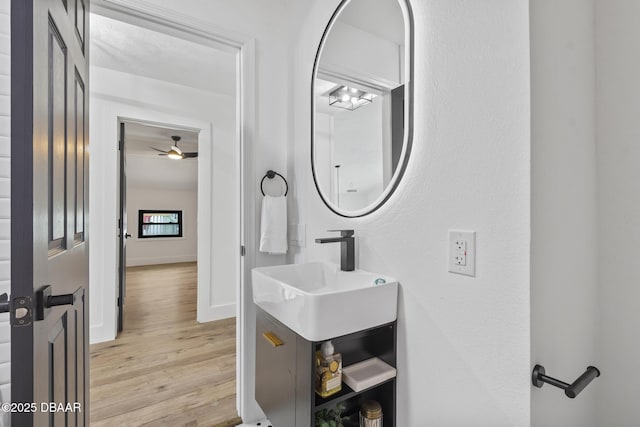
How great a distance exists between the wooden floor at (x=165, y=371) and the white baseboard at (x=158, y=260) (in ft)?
11.7

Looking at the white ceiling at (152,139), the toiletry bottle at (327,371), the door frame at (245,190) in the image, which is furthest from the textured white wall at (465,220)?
the white ceiling at (152,139)

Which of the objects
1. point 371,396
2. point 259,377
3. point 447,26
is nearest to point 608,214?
point 447,26

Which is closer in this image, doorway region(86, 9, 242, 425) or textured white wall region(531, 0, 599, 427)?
textured white wall region(531, 0, 599, 427)

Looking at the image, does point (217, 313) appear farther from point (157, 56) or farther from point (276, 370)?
point (157, 56)

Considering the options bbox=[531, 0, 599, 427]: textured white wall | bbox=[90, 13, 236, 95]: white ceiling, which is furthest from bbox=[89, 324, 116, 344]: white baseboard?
bbox=[531, 0, 599, 427]: textured white wall

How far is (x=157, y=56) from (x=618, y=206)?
10.3ft

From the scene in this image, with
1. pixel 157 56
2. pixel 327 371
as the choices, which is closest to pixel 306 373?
pixel 327 371

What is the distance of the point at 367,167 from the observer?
1257 millimetres

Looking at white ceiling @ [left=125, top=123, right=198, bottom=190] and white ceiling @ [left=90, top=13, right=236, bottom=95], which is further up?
white ceiling @ [left=90, top=13, right=236, bottom=95]

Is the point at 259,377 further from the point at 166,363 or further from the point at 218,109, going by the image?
the point at 218,109

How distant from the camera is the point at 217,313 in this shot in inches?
125

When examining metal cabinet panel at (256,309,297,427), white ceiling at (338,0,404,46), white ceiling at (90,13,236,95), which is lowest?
metal cabinet panel at (256,309,297,427)

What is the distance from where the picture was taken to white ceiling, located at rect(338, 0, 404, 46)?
1.09 meters

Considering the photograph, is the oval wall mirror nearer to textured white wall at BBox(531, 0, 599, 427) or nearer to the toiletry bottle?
textured white wall at BBox(531, 0, 599, 427)
